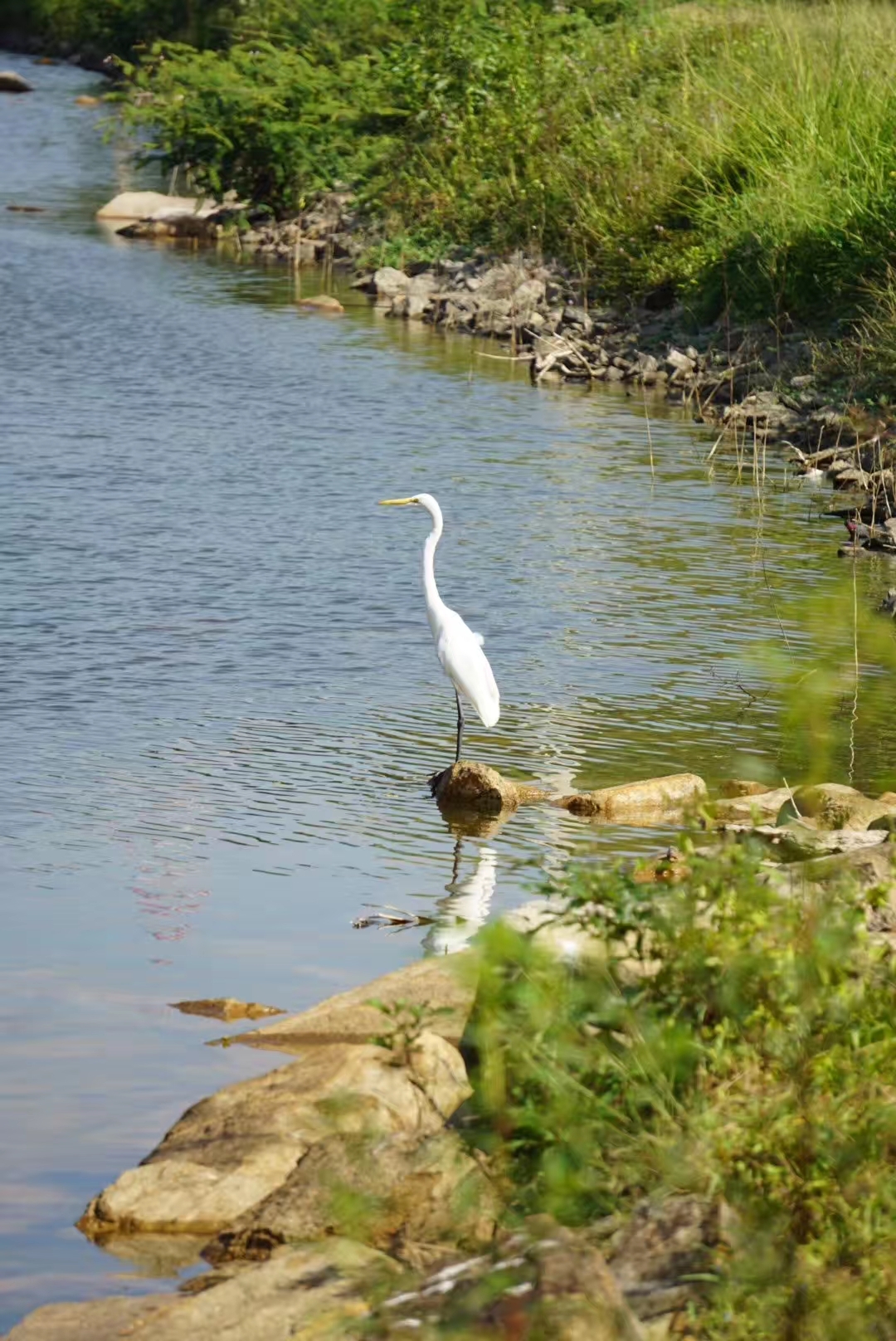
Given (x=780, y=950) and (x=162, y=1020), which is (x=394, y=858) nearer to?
(x=162, y=1020)

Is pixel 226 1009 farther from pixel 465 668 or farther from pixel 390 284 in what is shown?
pixel 390 284

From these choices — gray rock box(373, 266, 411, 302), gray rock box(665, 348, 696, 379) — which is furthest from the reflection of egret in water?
gray rock box(373, 266, 411, 302)

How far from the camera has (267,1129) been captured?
4949mm

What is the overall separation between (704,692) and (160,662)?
8.80 ft

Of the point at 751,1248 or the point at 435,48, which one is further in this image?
the point at 435,48

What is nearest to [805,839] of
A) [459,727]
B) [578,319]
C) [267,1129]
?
[459,727]

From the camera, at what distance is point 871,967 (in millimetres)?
4613

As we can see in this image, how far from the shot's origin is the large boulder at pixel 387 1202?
15.1ft

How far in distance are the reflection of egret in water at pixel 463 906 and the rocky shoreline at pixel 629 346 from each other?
5.32 m

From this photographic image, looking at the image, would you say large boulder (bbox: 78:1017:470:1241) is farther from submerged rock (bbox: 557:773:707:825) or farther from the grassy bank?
the grassy bank

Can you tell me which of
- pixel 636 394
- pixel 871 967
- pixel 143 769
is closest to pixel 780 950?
pixel 871 967

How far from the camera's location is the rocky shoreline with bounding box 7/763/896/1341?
3.96 meters

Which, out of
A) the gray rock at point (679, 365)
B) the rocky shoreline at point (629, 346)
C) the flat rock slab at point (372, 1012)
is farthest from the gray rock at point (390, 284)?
the flat rock slab at point (372, 1012)

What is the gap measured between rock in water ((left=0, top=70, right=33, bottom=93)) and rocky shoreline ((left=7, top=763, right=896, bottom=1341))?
147ft
